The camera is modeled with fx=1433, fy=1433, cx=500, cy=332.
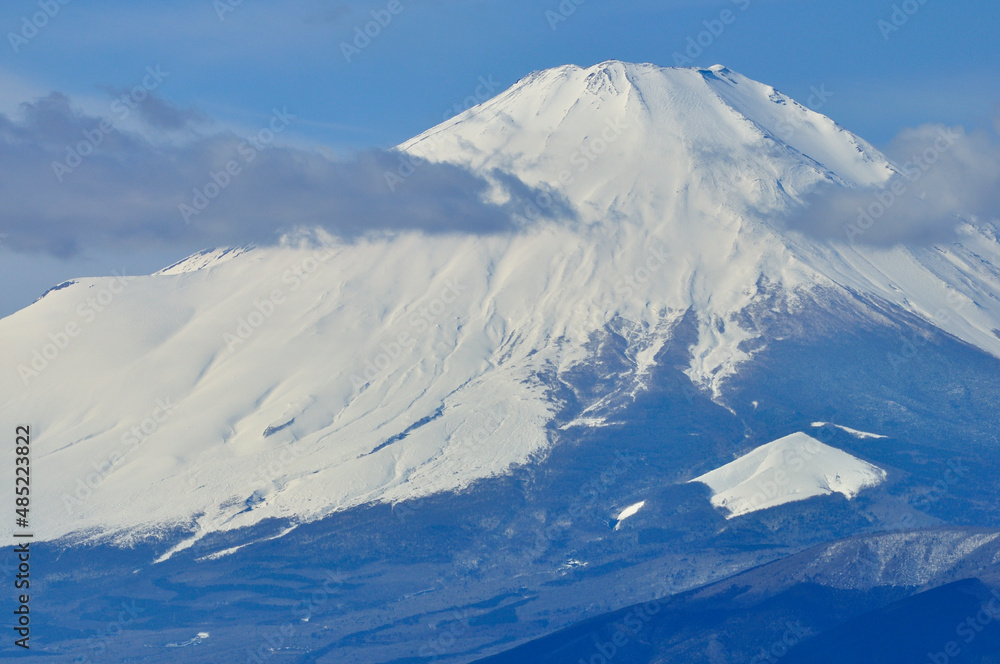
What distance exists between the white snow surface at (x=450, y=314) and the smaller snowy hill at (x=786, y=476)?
937mm

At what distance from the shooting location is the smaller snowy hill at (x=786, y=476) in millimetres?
115062

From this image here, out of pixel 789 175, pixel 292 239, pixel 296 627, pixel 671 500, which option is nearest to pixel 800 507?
pixel 671 500

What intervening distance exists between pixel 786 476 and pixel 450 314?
47.2m

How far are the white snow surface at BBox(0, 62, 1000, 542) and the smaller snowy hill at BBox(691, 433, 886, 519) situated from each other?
0.94m

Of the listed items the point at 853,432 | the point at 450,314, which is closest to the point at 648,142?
the point at 450,314

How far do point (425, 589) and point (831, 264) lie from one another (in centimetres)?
6734

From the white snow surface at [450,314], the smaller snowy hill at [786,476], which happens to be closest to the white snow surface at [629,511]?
the smaller snowy hill at [786,476]

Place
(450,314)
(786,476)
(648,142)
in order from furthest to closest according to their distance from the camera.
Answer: (648,142), (450,314), (786,476)

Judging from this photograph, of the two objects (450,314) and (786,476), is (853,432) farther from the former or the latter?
(450,314)

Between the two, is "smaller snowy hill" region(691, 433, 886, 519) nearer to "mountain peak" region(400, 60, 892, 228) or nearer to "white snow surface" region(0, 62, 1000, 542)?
"white snow surface" region(0, 62, 1000, 542)

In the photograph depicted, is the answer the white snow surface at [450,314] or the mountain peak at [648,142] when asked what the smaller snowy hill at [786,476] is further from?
the mountain peak at [648,142]

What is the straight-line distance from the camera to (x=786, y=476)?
116250 mm

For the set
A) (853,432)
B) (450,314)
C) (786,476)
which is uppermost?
(450,314)

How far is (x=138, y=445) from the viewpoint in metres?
144
